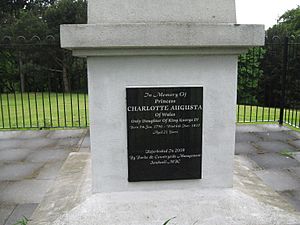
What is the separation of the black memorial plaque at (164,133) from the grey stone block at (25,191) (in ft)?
4.32

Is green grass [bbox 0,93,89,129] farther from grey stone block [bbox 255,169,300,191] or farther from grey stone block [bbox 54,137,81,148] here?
grey stone block [bbox 255,169,300,191]

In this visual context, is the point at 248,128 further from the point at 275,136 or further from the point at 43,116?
the point at 43,116

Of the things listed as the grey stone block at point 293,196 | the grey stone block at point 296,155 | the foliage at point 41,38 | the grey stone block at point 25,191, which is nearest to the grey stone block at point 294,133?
the grey stone block at point 296,155

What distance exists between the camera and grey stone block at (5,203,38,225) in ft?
9.89

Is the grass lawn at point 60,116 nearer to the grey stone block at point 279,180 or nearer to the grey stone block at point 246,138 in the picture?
the grey stone block at point 246,138

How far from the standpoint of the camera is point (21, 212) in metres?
3.17

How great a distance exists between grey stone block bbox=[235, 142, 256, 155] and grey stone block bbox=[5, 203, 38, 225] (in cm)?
334

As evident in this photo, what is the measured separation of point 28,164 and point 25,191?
1117 mm

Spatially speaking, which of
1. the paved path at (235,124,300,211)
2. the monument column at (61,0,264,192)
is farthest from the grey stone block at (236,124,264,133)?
the monument column at (61,0,264,192)

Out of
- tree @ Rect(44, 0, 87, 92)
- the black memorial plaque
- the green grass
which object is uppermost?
tree @ Rect(44, 0, 87, 92)

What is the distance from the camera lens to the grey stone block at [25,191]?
3.49m

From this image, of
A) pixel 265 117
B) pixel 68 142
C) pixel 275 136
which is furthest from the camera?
pixel 265 117

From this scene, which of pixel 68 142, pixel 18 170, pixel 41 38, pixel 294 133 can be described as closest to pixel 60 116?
pixel 68 142

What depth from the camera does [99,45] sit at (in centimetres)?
253
